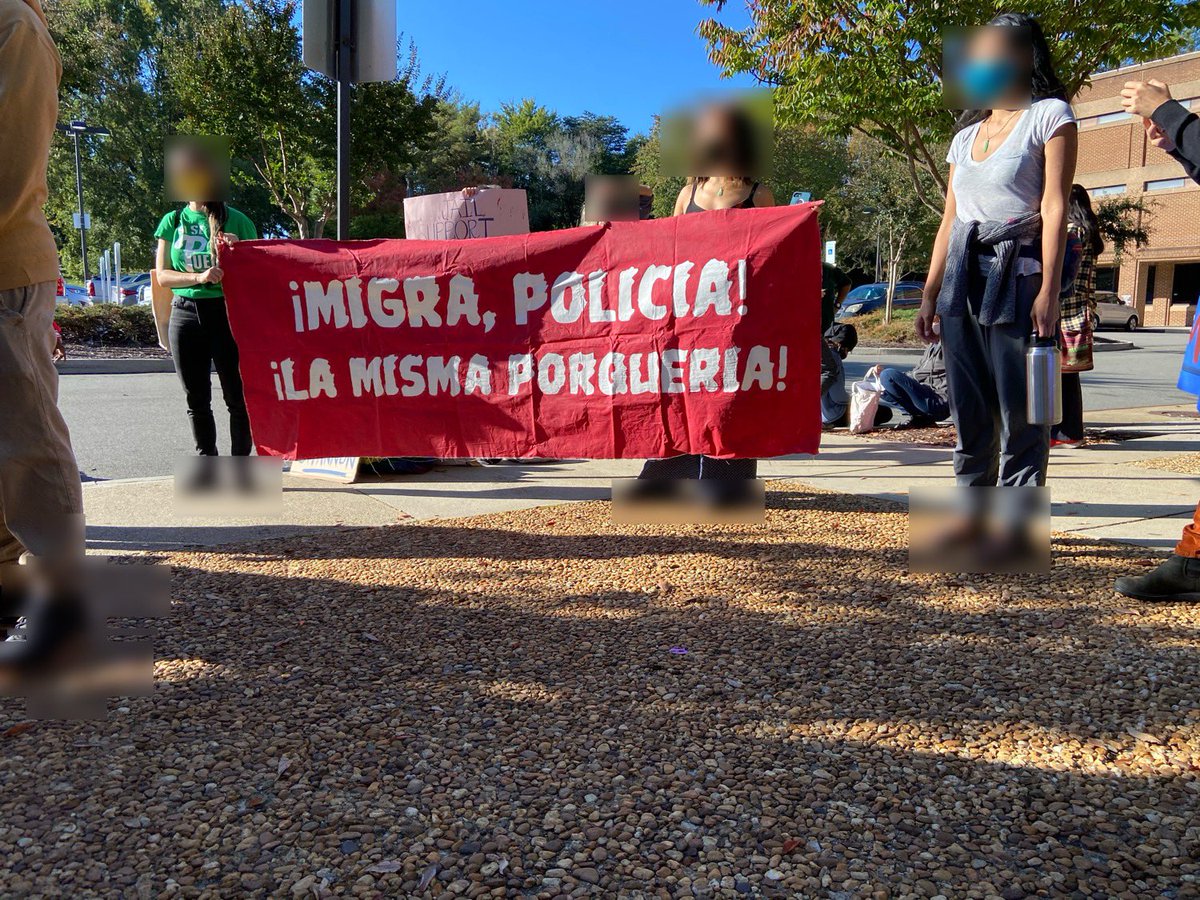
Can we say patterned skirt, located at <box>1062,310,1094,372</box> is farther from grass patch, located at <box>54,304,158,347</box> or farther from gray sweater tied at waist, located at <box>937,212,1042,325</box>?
grass patch, located at <box>54,304,158,347</box>

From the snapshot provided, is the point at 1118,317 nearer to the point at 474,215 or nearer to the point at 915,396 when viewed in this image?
the point at 915,396

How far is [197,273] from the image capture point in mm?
5148

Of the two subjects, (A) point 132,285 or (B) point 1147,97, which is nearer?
(B) point 1147,97

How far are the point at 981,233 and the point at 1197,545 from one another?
4.78 ft

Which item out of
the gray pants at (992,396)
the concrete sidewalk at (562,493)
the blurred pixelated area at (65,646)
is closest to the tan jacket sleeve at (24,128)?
the blurred pixelated area at (65,646)

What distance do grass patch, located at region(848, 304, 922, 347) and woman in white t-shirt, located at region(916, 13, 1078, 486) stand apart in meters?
20.8

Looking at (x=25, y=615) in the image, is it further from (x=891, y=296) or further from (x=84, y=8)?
(x=84, y=8)

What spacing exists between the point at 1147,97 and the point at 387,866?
3.44 metres

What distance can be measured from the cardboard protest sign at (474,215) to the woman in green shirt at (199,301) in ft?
3.48

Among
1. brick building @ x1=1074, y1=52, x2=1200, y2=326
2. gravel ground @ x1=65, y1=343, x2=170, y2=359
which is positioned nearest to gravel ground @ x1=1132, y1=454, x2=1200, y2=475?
gravel ground @ x1=65, y1=343, x2=170, y2=359

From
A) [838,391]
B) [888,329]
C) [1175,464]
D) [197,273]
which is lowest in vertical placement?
[1175,464]

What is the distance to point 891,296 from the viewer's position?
29.6 meters

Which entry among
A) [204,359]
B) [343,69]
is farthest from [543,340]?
[204,359]

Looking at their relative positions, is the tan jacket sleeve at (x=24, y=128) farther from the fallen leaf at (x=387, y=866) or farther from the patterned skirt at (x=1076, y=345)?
the patterned skirt at (x=1076, y=345)
